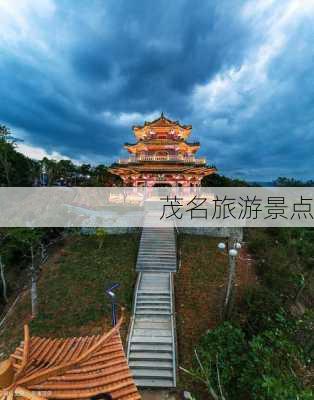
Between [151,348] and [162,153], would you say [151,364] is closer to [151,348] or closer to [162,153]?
[151,348]

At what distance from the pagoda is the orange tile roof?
1847 cm

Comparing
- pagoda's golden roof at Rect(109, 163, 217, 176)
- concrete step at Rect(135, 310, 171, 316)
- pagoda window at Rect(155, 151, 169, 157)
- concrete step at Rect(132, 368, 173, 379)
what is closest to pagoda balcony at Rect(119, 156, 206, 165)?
pagoda's golden roof at Rect(109, 163, 217, 176)

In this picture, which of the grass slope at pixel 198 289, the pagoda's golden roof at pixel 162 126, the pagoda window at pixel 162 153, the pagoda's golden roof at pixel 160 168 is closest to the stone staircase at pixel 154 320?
the grass slope at pixel 198 289

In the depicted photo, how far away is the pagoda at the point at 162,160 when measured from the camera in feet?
72.5

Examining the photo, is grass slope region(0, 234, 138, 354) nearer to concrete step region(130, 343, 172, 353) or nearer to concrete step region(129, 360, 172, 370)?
concrete step region(130, 343, 172, 353)

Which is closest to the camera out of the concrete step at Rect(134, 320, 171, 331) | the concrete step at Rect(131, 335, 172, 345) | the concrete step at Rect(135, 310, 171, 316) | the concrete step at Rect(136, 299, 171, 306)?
the concrete step at Rect(131, 335, 172, 345)

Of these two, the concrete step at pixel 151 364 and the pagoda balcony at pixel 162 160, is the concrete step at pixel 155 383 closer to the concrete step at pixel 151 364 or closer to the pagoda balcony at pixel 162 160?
the concrete step at pixel 151 364

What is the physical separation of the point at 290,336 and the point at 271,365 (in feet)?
5.81

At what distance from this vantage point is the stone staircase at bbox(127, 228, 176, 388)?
307 inches

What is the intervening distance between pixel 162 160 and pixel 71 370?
19.6 metres

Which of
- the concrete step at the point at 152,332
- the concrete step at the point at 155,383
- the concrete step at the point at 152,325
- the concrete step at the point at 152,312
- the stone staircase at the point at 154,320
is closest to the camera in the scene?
the concrete step at the point at 155,383

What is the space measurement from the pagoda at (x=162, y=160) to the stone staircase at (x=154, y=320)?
31.3 feet

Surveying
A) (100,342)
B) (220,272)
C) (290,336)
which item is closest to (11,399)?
(100,342)

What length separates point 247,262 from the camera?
1343 cm
